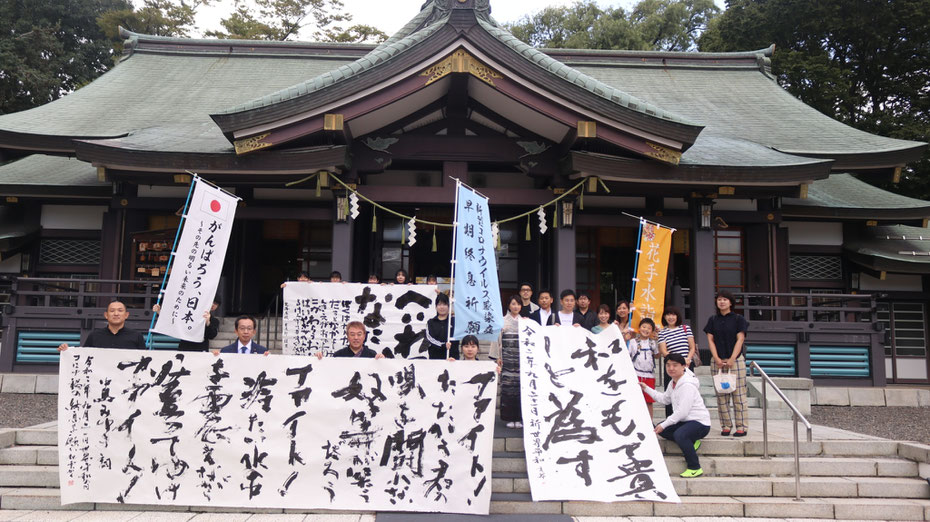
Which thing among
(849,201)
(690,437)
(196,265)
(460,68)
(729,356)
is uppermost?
(460,68)

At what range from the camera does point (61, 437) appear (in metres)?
5.21

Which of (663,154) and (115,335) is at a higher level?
(663,154)

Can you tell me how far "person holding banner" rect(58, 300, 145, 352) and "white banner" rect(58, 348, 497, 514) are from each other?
0.36 m

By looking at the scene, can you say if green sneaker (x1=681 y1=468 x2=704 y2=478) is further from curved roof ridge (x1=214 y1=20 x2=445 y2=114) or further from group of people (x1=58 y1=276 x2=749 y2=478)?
curved roof ridge (x1=214 y1=20 x2=445 y2=114)

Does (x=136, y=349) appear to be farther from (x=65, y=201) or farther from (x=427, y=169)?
(x=65, y=201)

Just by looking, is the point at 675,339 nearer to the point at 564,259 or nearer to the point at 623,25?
the point at 564,259

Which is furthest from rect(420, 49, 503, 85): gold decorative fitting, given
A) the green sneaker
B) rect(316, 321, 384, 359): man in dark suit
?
the green sneaker

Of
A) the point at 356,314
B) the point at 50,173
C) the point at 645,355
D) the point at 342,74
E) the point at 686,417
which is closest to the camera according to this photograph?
the point at 686,417

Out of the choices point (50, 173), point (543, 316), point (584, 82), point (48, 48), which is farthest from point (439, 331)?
point (48, 48)

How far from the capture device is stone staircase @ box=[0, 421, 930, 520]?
528cm

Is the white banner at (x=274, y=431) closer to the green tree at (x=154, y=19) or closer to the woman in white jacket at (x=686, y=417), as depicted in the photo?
the woman in white jacket at (x=686, y=417)

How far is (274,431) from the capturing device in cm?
530

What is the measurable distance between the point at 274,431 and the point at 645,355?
13.2 ft

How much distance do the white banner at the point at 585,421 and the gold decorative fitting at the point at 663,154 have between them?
13.7 feet
